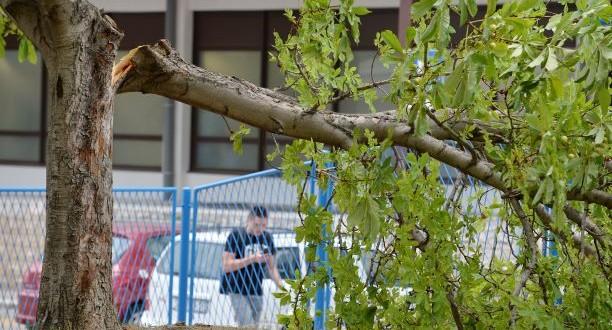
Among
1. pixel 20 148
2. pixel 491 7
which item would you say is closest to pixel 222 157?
pixel 20 148

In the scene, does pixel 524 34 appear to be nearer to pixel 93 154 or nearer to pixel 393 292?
pixel 393 292

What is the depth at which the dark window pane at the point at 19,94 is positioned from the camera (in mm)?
19688

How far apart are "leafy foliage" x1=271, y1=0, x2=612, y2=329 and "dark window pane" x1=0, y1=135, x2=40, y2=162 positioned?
15.3 m

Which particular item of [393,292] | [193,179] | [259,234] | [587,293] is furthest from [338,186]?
[193,179]

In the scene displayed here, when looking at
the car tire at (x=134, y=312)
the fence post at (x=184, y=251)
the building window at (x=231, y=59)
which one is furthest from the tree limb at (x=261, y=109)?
the building window at (x=231, y=59)

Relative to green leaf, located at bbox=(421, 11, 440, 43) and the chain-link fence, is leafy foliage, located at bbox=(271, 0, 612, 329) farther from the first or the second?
the chain-link fence

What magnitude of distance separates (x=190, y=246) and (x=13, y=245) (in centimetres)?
130

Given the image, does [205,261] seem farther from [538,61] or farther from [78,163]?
[538,61]

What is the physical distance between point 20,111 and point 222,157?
4.24 meters

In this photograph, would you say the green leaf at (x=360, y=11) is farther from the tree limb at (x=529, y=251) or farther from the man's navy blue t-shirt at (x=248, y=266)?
the man's navy blue t-shirt at (x=248, y=266)

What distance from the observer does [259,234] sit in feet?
26.5

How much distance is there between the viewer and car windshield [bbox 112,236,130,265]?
8.34 meters

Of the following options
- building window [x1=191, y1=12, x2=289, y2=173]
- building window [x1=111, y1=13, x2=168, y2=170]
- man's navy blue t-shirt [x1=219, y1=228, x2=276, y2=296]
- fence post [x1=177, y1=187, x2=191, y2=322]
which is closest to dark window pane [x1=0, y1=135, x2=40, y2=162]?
building window [x1=111, y1=13, x2=168, y2=170]

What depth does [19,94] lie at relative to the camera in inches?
786
